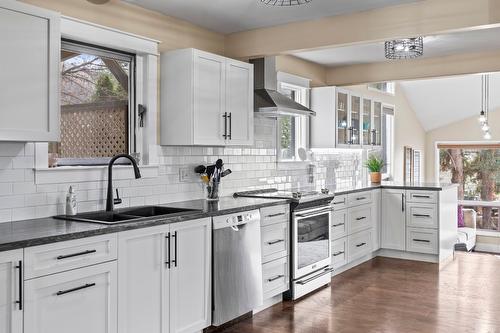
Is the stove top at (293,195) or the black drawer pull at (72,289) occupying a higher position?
the stove top at (293,195)

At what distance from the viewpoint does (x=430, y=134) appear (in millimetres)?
11234

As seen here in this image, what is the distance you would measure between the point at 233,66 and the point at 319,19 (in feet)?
2.79

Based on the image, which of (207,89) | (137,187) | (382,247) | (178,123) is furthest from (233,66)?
(382,247)

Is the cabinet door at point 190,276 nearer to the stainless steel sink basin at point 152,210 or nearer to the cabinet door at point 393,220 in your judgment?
the stainless steel sink basin at point 152,210

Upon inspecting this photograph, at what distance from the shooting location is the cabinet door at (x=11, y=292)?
2264mm

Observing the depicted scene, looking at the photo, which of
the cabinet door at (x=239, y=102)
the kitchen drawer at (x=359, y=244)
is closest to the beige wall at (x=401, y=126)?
the kitchen drawer at (x=359, y=244)

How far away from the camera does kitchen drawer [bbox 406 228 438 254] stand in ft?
20.1

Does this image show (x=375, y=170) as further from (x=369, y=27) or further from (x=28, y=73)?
(x=28, y=73)

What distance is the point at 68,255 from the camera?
8.37 ft

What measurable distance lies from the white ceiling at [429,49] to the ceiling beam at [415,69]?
0.12 m

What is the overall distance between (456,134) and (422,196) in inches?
217

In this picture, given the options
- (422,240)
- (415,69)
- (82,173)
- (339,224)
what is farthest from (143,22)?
(422,240)

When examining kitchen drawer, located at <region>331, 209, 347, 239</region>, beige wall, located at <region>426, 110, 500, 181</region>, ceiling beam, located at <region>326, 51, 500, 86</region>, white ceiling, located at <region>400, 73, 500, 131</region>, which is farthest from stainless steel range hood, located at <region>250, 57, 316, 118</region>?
beige wall, located at <region>426, 110, 500, 181</region>

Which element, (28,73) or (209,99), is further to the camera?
(209,99)
